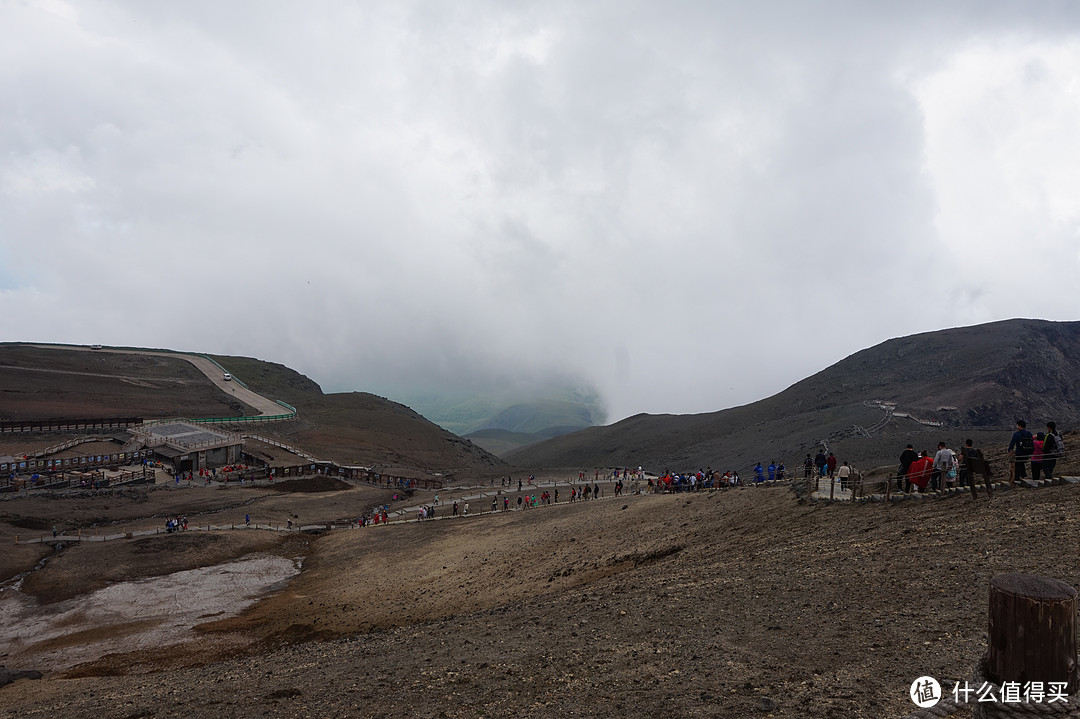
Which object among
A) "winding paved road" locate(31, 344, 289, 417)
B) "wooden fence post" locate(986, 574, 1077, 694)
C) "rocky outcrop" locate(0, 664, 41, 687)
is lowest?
"rocky outcrop" locate(0, 664, 41, 687)

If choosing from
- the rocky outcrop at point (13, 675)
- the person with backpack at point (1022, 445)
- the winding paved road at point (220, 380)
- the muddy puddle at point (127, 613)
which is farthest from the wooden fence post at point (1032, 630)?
the winding paved road at point (220, 380)

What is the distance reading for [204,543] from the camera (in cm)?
3528

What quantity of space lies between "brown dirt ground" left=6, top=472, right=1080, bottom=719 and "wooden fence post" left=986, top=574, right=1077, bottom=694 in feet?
14.2

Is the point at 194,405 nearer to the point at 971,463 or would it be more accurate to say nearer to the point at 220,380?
the point at 220,380

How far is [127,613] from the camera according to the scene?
2611 centimetres

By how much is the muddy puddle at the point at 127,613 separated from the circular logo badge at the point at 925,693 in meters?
24.7

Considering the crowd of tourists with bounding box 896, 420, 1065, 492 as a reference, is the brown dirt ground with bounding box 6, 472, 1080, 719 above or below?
below

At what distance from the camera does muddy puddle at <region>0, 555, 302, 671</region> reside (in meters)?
22.5

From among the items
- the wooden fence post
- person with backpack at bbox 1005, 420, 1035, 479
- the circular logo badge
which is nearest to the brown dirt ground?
the circular logo badge

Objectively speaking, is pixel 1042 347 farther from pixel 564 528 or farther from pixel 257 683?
pixel 257 683

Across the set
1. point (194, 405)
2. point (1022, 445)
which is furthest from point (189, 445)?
point (1022, 445)

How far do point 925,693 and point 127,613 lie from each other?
2999 cm

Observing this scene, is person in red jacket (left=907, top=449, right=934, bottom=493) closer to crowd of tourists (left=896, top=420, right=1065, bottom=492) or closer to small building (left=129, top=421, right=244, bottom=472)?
crowd of tourists (left=896, top=420, right=1065, bottom=492)

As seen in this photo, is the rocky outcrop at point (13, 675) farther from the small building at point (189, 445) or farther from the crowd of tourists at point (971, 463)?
the small building at point (189, 445)
